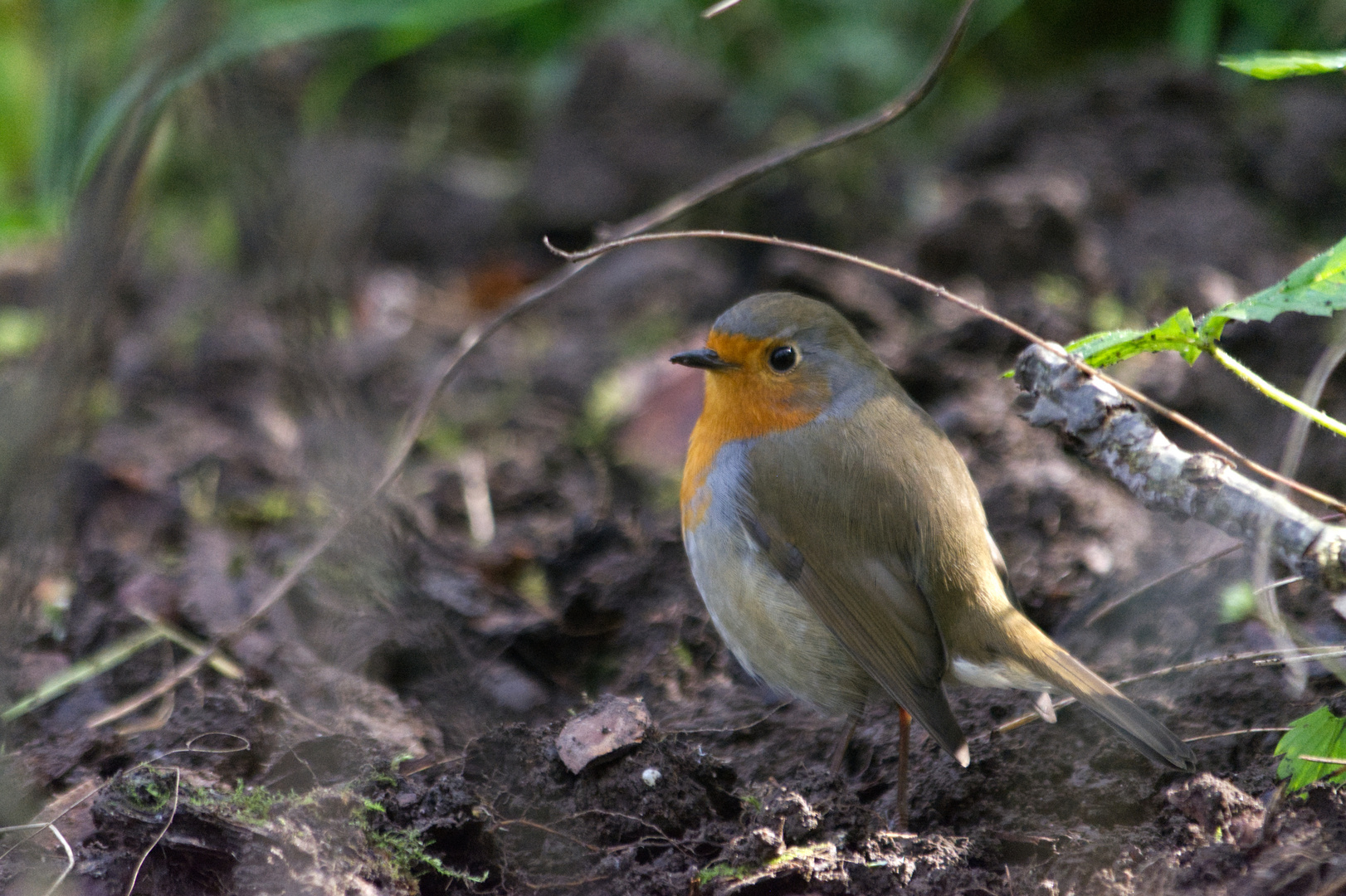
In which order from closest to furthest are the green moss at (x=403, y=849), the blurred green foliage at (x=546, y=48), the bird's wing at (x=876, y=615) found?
the green moss at (x=403, y=849) → the bird's wing at (x=876, y=615) → the blurred green foliage at (x=546, y=48)

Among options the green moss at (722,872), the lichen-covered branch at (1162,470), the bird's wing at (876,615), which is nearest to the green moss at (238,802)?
the green moss at (722,872)

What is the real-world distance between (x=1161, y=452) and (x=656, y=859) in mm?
1147

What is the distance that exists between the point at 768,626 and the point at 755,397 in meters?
0.61

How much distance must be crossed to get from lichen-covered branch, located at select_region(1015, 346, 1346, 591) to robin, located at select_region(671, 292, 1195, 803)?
1.60 ft

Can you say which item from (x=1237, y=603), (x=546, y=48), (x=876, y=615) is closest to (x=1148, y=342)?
(x=876, y=615)

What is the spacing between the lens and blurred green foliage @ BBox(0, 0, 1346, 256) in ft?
16.2

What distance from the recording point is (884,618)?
264cm

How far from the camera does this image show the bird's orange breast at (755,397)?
3012 millimetres

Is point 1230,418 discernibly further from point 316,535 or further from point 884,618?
point 316,535

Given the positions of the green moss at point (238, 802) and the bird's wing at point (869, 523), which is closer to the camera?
the green moss at point (238, 802)

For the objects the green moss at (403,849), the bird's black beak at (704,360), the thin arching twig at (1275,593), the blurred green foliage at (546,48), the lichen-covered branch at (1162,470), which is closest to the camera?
the lichen-covered branch at (1162,470)

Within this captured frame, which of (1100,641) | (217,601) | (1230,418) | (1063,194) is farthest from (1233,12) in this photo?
(217,601)

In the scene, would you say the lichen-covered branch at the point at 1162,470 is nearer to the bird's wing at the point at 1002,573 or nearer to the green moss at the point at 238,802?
the bird's wing at the point at 1002,573

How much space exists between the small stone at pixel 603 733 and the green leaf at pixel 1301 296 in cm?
123
